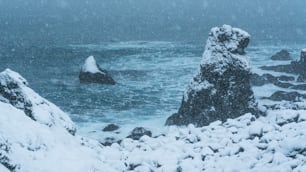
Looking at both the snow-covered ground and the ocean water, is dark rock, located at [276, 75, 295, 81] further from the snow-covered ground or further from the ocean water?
the snow-covered ground

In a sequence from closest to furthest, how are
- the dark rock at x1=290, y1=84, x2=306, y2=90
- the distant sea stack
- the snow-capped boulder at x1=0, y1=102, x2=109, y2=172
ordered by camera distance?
the snow-capped boulder at x1=0, y1=102, x2=109, y2=172, the distant sea stack, the dark rock at x1=290, y1=84, x2=306, y2=90

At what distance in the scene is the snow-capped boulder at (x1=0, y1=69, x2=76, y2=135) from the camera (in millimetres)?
10953

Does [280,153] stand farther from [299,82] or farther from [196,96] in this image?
[299,82]

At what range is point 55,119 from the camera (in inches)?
445

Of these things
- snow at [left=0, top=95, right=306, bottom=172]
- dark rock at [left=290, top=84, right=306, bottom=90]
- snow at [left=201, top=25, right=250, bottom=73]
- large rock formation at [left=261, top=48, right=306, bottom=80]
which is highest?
snow at [left=201, top=25, right=250, bottom=73]

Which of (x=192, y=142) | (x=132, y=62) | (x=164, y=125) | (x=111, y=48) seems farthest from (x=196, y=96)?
(x=111, y=48)

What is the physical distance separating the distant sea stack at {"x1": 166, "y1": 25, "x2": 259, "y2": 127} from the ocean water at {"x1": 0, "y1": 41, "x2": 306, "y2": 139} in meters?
3.42

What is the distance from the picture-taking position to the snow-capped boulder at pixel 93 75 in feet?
162

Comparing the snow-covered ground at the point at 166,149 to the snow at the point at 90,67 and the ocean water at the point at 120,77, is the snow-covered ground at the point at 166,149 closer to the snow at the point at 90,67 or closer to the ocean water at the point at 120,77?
the ocean water at the point at 120,77

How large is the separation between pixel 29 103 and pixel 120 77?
4182 centimetres

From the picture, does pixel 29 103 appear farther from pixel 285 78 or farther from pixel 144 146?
pixel 285 78

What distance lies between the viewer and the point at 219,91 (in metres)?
30.1

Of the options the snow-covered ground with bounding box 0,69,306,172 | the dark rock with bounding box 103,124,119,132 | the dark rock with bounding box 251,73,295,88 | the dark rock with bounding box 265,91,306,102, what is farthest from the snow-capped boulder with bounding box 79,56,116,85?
the snow-covered ground with bounding box 0,69,306,172

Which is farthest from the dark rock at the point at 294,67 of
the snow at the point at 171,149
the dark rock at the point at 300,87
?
the snow at the point at 171,149
